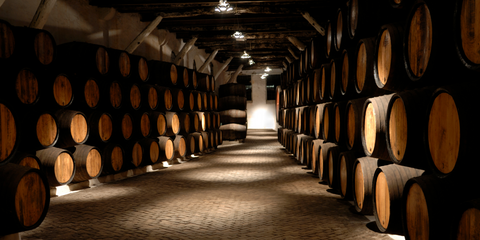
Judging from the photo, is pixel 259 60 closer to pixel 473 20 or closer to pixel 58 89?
pixel 58 89

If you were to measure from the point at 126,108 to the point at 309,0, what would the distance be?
212 inches

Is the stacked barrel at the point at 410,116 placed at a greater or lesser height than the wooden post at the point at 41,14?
lesser

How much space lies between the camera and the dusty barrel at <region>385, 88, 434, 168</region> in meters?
2.88

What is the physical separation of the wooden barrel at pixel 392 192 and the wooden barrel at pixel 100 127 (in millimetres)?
5360

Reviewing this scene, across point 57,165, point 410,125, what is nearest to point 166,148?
point 57,165

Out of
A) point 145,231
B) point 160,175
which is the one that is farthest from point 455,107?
point 160,175

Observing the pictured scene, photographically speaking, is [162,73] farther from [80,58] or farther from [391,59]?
[391,59]

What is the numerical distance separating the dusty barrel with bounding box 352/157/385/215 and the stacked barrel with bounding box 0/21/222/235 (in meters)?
3.75

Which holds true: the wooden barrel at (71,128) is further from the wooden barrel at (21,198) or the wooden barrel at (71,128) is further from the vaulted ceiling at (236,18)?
the vaulted ceiling at (236,18)

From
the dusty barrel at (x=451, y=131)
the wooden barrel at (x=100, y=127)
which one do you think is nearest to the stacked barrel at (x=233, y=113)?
the wooden barrel at (x=100, y=127)

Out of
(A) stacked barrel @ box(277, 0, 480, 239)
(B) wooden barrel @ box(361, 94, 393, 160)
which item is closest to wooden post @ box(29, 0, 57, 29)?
(A) stacked barrel @ box(277, 0, 480, 239)

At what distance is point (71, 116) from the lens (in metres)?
6.18

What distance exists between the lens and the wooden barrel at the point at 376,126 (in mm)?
3762

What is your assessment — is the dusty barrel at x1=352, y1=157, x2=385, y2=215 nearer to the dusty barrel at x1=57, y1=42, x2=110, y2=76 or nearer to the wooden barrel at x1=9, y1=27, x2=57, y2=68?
the wooden barrel at x1=9, y1=27, x2=57, y2=68
